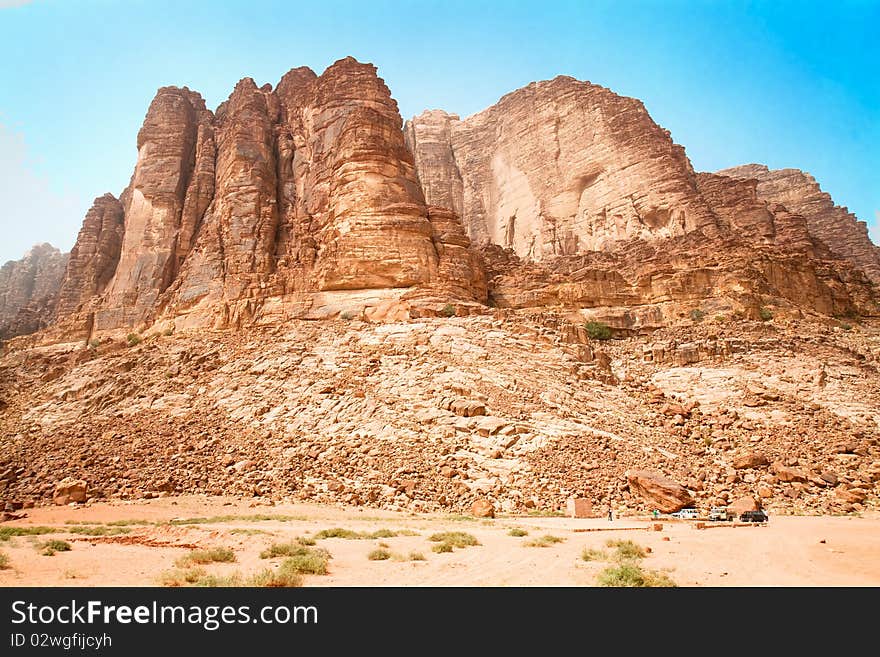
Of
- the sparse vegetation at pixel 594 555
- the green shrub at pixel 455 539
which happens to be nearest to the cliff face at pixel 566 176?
the green shrub at pixel 455 539

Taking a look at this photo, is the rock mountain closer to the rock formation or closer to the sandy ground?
the rock formation

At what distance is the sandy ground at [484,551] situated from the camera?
806cm

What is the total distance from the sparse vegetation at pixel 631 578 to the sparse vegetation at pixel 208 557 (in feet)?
20.4

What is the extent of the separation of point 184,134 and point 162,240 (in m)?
12.7

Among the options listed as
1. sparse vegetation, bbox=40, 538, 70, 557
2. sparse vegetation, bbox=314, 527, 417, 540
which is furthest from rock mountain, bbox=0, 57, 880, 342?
sparse vegetation, bbox=40, 538, 70, 557

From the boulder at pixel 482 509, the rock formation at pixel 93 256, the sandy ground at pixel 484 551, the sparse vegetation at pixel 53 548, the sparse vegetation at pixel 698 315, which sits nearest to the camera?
the sandy ground at pixel 484 551

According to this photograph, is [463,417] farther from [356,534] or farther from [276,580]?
[276,580]

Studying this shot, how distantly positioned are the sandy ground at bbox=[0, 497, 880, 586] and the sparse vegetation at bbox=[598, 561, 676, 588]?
0.34 metres

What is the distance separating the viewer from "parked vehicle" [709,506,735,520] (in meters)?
16.5

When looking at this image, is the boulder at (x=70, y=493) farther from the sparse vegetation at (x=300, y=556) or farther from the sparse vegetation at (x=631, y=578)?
the sparse vegetation at (x=631, y=578)

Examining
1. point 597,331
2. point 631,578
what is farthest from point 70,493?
point 597,331

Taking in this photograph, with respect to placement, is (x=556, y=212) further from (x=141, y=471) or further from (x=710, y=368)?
(x=141, y=471)

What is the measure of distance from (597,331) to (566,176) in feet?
95.7
